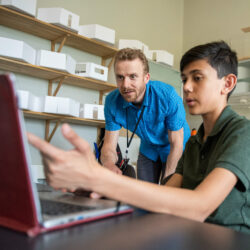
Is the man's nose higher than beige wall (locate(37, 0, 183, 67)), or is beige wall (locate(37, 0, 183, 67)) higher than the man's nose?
beige wall (locate(37, 0, 183, 67))

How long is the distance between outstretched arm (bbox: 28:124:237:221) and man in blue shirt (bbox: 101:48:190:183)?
109 cm

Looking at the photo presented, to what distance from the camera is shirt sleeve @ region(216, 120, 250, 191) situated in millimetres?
621

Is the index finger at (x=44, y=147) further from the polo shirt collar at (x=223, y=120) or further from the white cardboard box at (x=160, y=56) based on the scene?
the white cardboard box at (x=160, y=56)

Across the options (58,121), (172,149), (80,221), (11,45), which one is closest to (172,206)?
(80,221)

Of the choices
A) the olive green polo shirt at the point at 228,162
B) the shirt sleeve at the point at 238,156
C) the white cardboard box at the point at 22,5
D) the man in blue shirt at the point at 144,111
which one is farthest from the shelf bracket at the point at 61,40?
the shirt sleeve at the point at 238,156

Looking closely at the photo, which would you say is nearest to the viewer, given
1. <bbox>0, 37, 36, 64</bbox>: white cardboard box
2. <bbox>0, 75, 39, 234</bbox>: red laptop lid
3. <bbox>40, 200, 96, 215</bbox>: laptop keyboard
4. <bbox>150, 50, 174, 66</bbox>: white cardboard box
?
<bbox>0, 75, 39, 234</bbox>: red laptop lid

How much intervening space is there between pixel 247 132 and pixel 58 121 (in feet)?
7.18

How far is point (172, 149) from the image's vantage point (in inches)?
68.7

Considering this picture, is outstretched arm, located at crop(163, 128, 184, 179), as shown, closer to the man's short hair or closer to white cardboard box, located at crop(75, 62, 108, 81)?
the man's short hair

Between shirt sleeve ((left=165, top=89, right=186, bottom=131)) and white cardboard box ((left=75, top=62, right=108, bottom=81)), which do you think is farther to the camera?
white cardboard box ((left=75, top=62, right=108, bottom=81))

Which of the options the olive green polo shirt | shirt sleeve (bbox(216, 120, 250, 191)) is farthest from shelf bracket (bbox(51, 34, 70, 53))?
shirt sleeve (bbox(216, 120, 250, 191))

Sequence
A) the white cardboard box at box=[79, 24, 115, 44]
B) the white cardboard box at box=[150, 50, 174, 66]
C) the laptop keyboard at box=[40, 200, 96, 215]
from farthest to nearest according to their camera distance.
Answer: the white cardboard box at box=[150, 50, 174, 66]
the white cardboard box at box=[79, 24, 115, 44]
the laptop keyboard at box=[40, 200, 96, 215]

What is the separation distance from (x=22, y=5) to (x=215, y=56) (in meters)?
1.93

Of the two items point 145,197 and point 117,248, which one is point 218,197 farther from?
point 117,248
